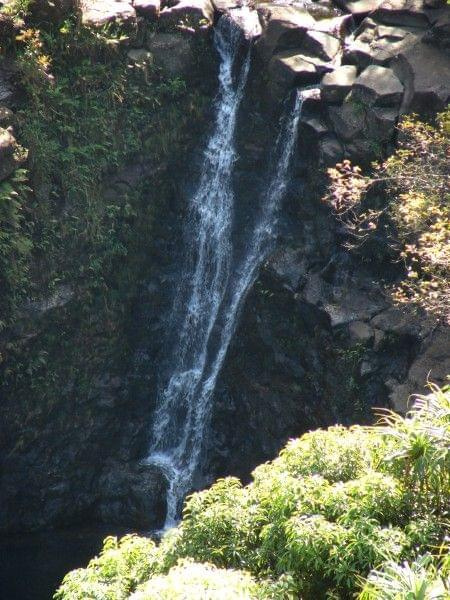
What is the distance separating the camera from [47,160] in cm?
1908

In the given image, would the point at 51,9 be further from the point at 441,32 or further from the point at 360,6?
the point at 441,32

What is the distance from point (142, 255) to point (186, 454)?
6.26 metres

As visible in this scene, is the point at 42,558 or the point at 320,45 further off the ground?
the point at 320,45

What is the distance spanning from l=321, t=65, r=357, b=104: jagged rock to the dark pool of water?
13.9m

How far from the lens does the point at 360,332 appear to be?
58.4 feet

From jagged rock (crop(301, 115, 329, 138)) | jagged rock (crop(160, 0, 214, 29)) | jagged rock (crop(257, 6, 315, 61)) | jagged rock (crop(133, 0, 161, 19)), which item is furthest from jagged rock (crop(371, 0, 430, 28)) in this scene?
jagged rock (crop(133, 0, 161, 19))

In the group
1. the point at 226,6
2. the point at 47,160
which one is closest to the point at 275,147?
the point at 226,6

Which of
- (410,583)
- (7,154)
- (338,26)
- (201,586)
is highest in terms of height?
(338,26)

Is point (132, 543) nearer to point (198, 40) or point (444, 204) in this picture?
point (444, 204)

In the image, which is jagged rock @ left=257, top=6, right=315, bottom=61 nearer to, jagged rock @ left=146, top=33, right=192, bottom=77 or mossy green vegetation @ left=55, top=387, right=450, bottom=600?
jagged rock @ left=146, top=33, right=192, bottom=77

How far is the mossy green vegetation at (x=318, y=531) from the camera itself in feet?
25.7

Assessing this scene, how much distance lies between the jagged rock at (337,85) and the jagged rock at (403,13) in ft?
7.12

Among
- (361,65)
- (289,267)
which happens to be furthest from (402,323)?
(361,65)

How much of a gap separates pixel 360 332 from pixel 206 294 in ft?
18.3
